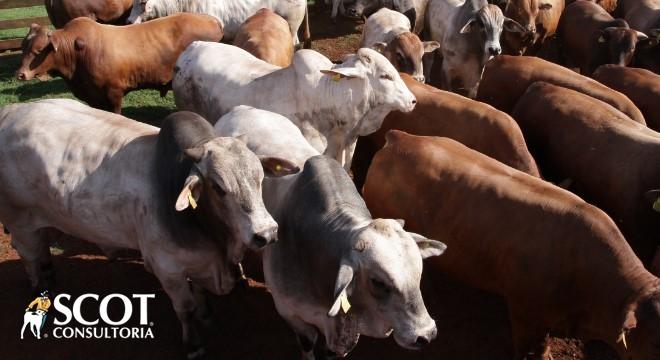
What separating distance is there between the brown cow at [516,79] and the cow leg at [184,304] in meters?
5.03

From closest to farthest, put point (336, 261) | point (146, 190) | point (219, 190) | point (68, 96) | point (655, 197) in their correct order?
point (336, 261) < point (219, 190) < point (146, 190) < point (655, 197) < point (68, 96)

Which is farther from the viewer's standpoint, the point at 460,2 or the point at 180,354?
the point at 460,2

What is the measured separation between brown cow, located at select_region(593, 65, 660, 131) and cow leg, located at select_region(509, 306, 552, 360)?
147 inches

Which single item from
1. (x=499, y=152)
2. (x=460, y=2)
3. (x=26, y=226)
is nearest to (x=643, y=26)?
(x=460, y=2)

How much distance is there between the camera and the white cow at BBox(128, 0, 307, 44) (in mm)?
11125

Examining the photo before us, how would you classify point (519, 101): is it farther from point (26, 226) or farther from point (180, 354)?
point (26, 226)

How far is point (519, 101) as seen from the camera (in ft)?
24.7

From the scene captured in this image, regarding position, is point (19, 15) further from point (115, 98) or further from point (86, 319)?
point (86, 319)

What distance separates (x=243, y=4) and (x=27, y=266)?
23.4ft

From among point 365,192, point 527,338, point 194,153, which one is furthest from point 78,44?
point 527,338

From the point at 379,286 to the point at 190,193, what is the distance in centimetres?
147

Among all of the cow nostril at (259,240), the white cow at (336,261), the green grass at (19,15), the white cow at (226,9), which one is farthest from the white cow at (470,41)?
the green grass at (19,15)

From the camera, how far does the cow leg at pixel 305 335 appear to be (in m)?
4.86

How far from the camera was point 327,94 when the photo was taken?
6.55 metres
